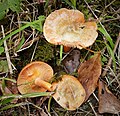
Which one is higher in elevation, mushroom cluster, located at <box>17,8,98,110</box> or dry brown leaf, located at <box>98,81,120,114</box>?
mushroom cluster, located at <box>17,8,98,110</box>

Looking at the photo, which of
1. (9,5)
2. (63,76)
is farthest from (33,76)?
(9,5)

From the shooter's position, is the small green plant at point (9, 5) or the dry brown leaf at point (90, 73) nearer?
the small green plant at point (9, 5)

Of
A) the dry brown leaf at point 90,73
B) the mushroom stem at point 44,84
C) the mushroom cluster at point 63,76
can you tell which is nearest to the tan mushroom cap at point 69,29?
the mushroom cluster at point 63,76

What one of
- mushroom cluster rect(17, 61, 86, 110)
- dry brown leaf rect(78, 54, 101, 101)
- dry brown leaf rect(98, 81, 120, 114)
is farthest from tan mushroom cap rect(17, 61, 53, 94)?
dry brown leaf rect(98, 81, 120, 114)

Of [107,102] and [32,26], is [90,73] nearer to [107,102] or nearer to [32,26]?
[107,102]

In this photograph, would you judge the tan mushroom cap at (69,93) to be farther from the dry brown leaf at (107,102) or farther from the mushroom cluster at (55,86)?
the dry brown leaf at (107,102)

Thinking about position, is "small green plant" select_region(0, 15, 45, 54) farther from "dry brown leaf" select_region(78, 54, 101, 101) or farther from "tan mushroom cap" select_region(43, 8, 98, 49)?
"dry brown leaf" select_region(78, 54, 101, 101)
